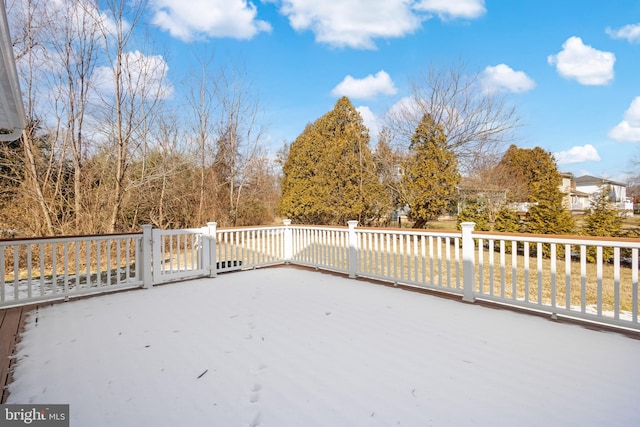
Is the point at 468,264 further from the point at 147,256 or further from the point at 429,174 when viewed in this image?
the point at 429,174

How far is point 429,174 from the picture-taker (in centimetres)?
877

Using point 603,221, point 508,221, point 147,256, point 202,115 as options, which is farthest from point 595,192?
point 202,115

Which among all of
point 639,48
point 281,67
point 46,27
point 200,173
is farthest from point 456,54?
point 46,27

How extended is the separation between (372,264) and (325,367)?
2.68 m

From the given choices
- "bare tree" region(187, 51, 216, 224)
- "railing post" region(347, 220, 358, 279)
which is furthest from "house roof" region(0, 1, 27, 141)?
"bare tree" region(187, 51, 216, 224)

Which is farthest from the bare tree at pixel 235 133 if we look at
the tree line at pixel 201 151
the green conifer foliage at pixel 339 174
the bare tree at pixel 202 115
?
the green conifer foliage at pixel 339 174

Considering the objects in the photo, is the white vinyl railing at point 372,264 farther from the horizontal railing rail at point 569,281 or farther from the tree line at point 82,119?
the tree line at point 82,119

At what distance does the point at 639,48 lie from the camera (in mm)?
7719

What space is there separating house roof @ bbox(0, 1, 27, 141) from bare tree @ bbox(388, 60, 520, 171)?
9.05 meters

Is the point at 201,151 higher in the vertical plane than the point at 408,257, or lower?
higher

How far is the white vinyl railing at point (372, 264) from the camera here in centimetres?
274

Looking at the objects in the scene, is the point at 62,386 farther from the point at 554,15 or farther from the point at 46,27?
the point at 554,15

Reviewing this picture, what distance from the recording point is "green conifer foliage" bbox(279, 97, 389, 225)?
913 cm

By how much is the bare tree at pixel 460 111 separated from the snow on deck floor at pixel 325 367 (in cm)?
789
